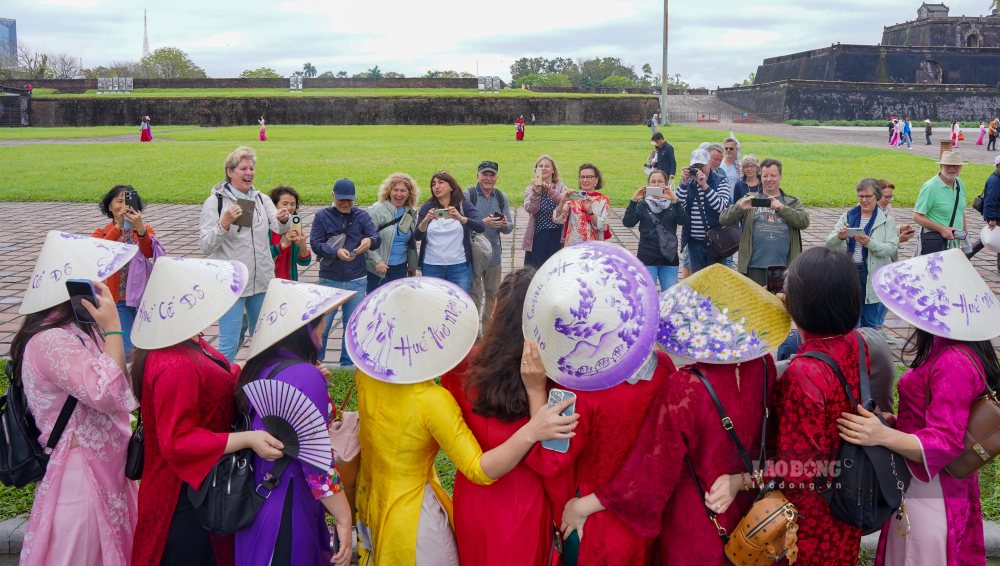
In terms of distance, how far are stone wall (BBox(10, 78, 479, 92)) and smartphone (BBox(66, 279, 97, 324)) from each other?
181 feet

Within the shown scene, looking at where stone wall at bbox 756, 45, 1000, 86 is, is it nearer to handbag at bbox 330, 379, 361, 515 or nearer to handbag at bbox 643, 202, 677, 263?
handbag at bbox 643, 202, 677, 263

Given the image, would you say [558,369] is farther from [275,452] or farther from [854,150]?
[854,150]

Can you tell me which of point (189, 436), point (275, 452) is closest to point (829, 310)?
point (275, 452)

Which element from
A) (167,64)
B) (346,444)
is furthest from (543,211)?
(167,64)

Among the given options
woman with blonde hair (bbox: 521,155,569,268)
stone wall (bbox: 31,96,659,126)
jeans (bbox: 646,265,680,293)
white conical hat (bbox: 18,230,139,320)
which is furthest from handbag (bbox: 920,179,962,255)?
stone wall (bbox: 31,96,659,126)

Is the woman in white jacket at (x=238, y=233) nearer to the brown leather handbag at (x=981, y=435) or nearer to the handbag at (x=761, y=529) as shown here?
the handbag at (x=761, y=529)

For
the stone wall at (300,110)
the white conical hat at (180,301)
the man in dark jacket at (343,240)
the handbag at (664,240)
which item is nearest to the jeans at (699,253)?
the handbag at (664,240)

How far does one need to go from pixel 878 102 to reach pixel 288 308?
5241 centimetres

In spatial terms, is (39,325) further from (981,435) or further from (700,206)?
(700,206)

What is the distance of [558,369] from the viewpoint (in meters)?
2.18

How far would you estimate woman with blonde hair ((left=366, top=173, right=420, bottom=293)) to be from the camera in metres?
6.20

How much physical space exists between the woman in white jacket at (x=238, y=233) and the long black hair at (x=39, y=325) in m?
2.37

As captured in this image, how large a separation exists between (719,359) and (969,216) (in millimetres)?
13100

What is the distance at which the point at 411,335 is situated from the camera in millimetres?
2346
